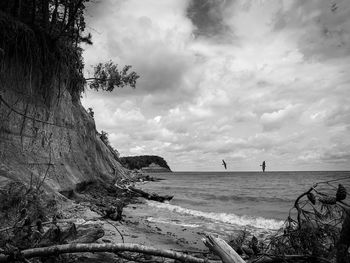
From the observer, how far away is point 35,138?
30.9ft

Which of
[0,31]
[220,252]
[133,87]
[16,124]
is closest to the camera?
[220,252]

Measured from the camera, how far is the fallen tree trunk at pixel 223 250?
3531 mm

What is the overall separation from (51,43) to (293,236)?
761 cm

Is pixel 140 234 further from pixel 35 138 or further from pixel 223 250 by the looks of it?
pixel 223 250

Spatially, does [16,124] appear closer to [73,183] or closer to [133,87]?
[73,183]

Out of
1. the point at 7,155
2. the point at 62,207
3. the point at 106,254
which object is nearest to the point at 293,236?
the point at 106,254

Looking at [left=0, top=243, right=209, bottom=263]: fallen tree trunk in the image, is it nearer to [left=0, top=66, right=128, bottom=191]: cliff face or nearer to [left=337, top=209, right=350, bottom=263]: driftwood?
[left=0, top=66, right=128, bottom=191]: cliff face

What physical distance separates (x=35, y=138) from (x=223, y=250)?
7.75m

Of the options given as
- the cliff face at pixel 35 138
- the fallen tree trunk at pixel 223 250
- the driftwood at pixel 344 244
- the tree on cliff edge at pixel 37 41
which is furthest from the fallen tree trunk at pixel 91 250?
the tree on cliff edge at pixel 37 41

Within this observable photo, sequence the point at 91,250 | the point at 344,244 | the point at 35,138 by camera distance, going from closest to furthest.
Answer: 1. the point at 91,250
2. the point at 344,244
3. the point at 35,138

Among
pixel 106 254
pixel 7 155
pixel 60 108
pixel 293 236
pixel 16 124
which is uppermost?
pixel 60 108

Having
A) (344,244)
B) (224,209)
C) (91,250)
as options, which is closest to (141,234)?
(91,250)

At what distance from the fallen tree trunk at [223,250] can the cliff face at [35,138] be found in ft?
9.68

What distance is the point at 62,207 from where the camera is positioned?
8.98m
